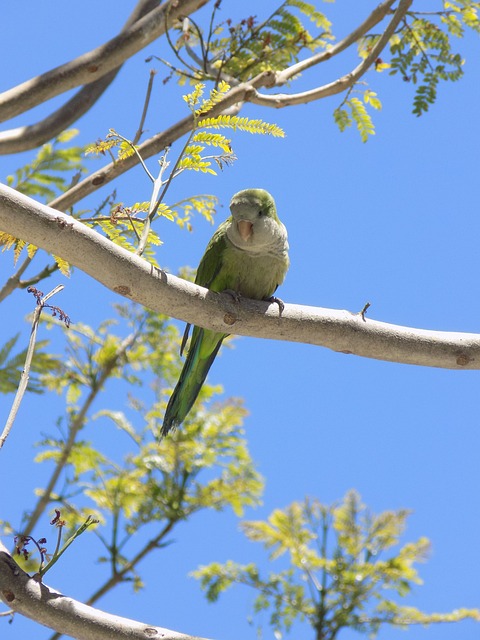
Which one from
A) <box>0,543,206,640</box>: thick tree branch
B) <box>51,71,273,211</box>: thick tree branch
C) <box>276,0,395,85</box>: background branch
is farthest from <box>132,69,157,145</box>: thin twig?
<box>0,543,206,640</box>: thick tree branch

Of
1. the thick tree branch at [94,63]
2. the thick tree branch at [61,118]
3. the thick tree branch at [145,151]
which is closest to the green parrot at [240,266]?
the thick tree branch at [145,151]

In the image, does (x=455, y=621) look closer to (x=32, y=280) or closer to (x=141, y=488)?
(x=141, y=488)

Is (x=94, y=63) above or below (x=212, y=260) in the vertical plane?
above

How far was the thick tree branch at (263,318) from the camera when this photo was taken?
337 cm

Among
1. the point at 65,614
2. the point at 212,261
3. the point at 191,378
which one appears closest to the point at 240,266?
the point at 212,261

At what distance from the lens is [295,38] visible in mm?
5598

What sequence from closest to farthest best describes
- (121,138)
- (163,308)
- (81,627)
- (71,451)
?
(81,627), (163,308), (121,138), (71,451)

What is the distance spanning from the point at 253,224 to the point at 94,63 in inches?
62.0

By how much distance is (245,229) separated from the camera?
5055 millimetres

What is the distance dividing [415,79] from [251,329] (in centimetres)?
298

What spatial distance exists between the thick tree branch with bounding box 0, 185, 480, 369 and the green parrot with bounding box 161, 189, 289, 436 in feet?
3.55

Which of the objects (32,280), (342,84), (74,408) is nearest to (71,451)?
(74,408)

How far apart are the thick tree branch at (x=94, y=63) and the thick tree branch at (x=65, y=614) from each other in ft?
10.1

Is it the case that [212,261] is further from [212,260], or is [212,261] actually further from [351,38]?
[351,38]
